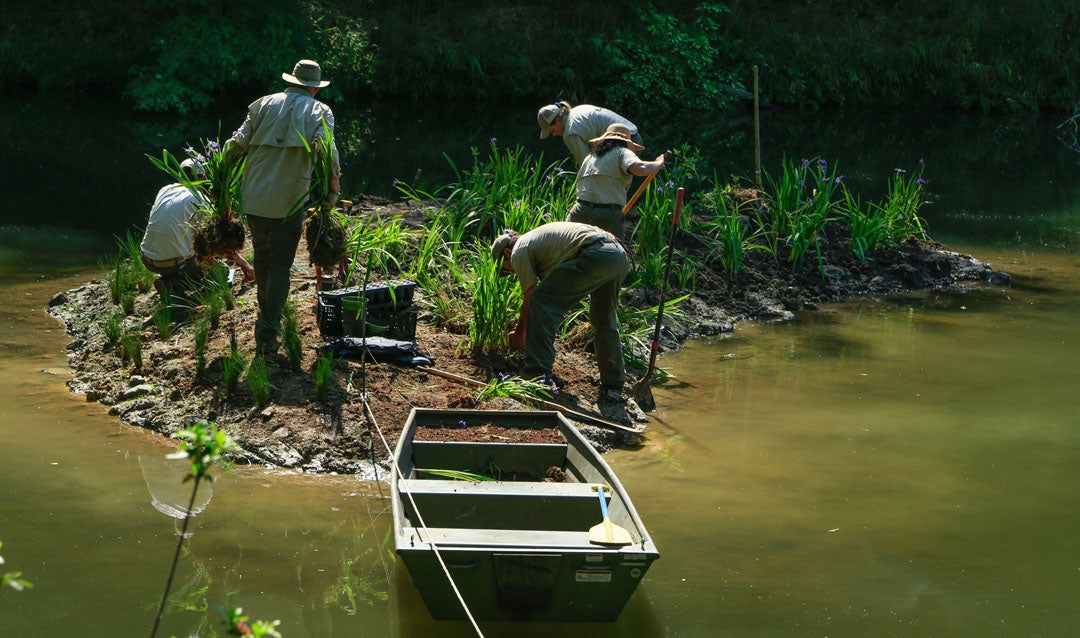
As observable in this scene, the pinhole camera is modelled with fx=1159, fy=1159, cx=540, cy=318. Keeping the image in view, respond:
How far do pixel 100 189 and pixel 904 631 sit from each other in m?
12.7

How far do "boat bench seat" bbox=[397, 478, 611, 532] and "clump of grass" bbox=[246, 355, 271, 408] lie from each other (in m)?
1.69

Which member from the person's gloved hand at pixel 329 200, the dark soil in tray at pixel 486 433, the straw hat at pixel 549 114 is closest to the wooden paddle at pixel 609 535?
the dark soil in tray at pixel 486 433

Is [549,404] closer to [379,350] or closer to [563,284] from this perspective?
[563,284]

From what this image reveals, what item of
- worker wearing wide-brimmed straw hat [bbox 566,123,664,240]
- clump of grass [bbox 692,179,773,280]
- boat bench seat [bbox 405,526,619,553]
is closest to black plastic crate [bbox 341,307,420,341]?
worker wearing wide-brimmed straw hat [bbox 566,123,664,240]

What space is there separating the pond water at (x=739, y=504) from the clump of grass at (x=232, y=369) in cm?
52

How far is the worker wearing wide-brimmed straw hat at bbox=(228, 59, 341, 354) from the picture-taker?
732 cm

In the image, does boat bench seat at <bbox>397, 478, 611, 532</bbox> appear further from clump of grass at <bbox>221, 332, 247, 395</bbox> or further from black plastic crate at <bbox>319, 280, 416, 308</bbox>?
black plastic crate at <bbox>319, 280, 416, 308</bbox>

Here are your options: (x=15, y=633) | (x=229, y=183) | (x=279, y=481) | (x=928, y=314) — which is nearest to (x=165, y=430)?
(x=279, y=481)

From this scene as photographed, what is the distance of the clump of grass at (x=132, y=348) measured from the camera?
7.59 m

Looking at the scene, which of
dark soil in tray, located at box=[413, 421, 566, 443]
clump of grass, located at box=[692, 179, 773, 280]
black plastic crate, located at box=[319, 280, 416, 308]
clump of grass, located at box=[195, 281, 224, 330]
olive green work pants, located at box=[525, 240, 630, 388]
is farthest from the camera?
clump of grass, located at box=[692, 179, 773, 280]

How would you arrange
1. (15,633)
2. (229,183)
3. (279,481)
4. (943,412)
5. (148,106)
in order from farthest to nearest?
(148,106)
(943,412)
(229,183)
(279,481)
(15,633)

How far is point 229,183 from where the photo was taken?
759 centimetres

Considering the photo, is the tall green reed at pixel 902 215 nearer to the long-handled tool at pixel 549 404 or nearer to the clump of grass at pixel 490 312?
the clump of grass at pixel 490 312

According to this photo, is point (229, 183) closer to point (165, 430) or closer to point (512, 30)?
point (165, 430)
